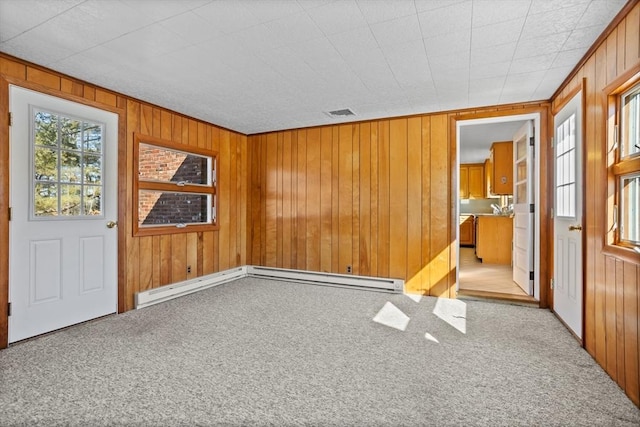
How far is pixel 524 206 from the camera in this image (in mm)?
4098

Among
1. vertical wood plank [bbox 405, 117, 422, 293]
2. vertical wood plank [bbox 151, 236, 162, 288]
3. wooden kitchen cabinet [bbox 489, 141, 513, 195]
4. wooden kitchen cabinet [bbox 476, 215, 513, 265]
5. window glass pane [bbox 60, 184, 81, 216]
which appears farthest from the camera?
wooden kitchen cabinet [bbox 476, 215, 513, 265]

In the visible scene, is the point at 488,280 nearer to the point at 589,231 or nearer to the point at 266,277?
the point at 589,231

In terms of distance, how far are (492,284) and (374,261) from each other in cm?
168

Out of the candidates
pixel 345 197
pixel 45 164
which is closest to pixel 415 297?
pixel 345 197

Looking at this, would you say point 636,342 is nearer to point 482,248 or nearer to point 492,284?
point 492,284

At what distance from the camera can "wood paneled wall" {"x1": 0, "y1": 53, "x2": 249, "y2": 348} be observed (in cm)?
266

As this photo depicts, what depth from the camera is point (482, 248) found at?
6566mm

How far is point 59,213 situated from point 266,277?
2886mm

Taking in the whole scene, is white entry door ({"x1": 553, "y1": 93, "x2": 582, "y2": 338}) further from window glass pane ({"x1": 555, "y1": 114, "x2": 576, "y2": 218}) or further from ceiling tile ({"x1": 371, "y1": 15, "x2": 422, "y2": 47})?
ceiling tile ({"x1": 371, "y1": 15, "x2": 422, "y2": 47})

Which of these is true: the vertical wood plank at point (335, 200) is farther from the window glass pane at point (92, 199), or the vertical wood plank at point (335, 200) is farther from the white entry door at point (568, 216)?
the window glass pane at point (92, 199)

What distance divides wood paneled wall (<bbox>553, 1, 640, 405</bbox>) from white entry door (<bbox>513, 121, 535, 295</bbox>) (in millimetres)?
1262

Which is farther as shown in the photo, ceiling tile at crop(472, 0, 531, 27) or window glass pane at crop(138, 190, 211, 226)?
window glass pane at crop(138, 190, 211, 226)

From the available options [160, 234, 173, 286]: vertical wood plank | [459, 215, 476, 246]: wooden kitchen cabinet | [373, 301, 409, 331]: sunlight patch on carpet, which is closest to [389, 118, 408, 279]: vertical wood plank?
[373, 301, 409, 331]: sunlight patch on carpet

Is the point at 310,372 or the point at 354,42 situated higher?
the point at 354,42
